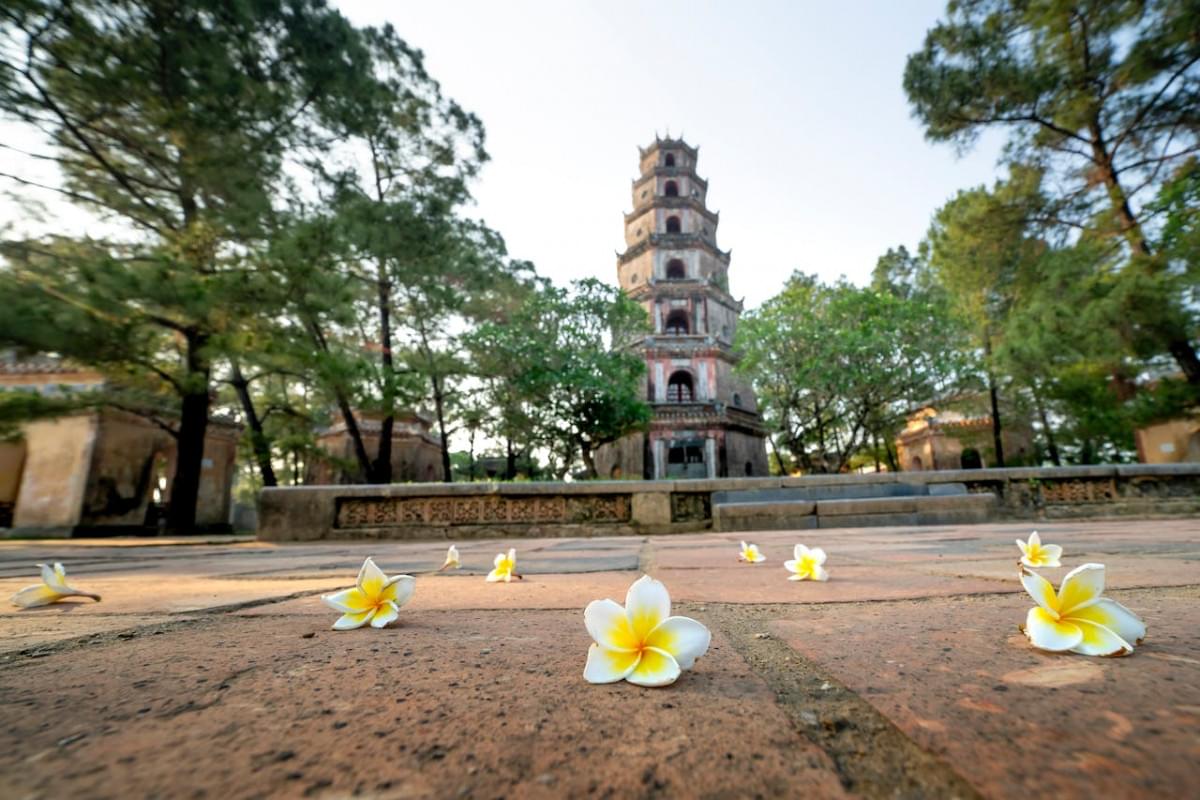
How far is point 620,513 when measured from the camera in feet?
17.0

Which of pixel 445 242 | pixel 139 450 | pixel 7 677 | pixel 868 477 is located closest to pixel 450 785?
pixel 7 677

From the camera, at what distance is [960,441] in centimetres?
1745

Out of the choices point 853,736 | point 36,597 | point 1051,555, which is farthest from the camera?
point 1051,555

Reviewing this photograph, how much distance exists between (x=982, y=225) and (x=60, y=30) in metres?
12.2

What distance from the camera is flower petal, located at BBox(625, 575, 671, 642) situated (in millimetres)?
625

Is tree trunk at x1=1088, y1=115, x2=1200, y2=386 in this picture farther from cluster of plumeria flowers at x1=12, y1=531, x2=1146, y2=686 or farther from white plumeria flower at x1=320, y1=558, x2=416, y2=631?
white plumeria flower at x1=320, y1=558, x2=416, y2=631

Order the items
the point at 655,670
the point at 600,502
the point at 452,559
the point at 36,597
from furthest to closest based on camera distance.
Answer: the point at 600,502 < the point at 452,559 < the point at 36,597 < the point at 655,670

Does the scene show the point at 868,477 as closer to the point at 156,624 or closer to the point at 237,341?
the point at 156,624

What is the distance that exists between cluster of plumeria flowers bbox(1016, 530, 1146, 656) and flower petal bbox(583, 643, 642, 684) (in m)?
0.49

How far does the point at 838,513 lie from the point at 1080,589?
4458 mm

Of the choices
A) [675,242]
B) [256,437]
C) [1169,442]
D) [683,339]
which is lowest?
[1169,442]

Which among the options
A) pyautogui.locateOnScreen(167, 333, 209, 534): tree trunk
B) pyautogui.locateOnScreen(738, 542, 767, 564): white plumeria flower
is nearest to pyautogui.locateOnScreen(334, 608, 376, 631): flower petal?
pyautogui.locateOnScreen(738, 542, 767, 564): white plumeria flower

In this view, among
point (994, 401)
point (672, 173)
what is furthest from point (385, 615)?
point (672, 173)

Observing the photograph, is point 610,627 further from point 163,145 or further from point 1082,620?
point 163,145
